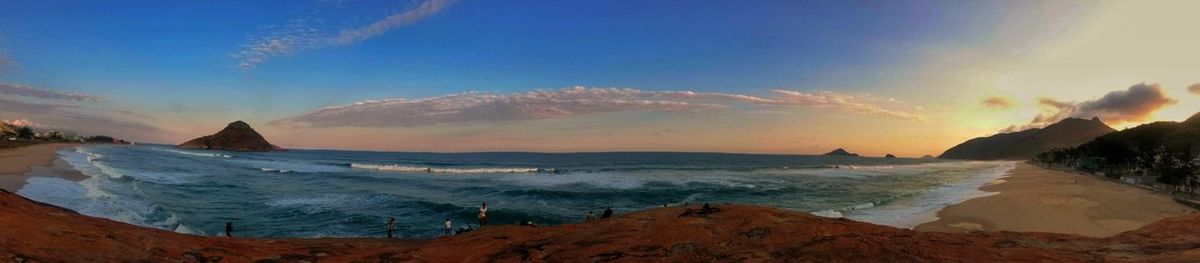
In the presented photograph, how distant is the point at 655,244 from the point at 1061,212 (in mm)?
33612

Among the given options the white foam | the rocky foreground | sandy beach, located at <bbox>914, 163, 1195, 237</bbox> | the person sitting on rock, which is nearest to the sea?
the white foam

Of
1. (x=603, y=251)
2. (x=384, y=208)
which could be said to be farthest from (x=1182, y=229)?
(x=384, y=208)

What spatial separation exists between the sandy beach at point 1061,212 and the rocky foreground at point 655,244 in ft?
48.3

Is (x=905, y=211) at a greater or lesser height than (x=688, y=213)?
lesser

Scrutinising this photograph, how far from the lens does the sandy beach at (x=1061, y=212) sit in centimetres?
2750

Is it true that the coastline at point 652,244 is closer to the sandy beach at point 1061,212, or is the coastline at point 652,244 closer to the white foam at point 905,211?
the sandy beach at point 1061,212

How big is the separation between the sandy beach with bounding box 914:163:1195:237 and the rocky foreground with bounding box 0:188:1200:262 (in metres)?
14.7

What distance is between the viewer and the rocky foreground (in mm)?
10594

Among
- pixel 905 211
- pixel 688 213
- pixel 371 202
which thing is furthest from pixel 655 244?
pixel 371 202

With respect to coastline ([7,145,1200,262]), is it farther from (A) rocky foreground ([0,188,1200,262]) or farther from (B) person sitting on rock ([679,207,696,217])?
(B) person sitting on rock ([679,207,696,217])

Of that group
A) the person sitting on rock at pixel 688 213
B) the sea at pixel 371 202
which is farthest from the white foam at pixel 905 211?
the person sitting on rock at pixel 688 213

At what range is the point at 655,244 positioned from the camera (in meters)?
13.1

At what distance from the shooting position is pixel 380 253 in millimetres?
14633

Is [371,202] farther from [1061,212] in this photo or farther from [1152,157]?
[1152,157]
